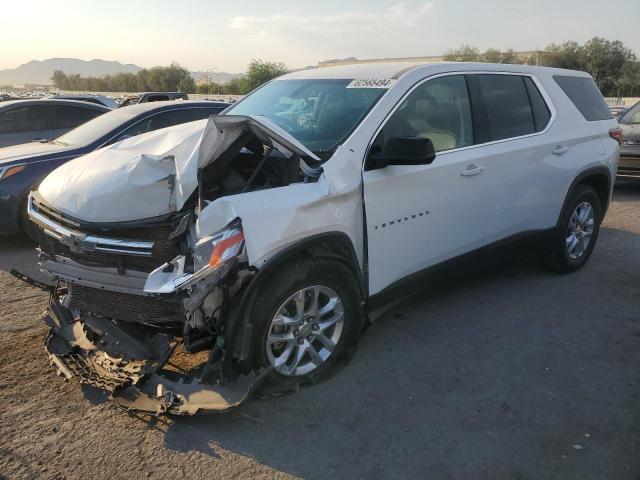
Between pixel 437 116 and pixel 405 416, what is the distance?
7.00 feet

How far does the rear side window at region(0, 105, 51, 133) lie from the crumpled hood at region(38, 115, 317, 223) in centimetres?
601

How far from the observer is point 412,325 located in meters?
4.26

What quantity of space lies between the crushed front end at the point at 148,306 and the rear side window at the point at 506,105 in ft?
8.45

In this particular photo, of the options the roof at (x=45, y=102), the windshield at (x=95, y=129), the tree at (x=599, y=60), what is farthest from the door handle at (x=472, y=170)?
the tree at (x=599, y=60)

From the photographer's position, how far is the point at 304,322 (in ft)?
10.6

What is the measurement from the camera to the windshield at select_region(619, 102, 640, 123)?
10363mm

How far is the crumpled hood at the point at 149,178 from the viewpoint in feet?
10.1

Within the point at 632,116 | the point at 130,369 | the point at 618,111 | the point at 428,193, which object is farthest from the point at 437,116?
the point at 618,111

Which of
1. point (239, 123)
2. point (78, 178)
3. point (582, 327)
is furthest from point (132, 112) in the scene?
point (582, 327)

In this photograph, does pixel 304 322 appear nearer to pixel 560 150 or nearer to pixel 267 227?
pixel 267 227

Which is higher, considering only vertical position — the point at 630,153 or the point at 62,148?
the point at 62,148

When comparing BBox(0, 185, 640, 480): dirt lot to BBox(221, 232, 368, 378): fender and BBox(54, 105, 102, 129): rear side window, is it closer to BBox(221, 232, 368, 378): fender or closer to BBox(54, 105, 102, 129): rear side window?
BBox(221, 232, 368, 378): fender

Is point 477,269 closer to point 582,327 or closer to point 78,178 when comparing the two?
point 582,327

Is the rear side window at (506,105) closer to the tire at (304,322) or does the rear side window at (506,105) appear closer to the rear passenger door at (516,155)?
the rear passenger door at (516,155)
